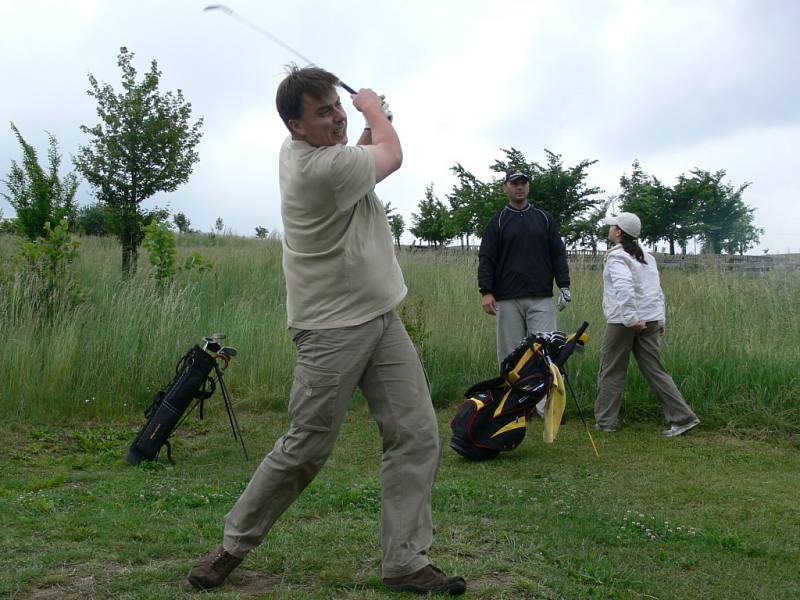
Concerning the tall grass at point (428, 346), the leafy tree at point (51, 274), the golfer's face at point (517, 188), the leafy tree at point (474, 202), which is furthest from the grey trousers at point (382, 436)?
the leafy tree at point (474, 202)

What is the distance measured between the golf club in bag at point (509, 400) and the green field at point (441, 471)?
180 millimetres

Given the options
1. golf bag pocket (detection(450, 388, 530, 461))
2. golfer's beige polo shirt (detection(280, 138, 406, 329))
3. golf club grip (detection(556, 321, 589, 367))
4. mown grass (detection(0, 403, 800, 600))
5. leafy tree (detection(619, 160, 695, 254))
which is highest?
leafy tree (detection(619, 160, 695, 254))

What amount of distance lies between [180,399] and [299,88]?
4.41 meters

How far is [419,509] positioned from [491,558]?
762 mm

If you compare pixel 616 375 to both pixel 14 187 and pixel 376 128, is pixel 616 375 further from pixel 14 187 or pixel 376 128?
Answer: pixel 14 187

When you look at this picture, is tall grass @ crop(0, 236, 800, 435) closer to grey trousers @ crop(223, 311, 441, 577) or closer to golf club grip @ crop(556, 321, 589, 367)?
golf club grip @ crop(556, 321, 589, 367)

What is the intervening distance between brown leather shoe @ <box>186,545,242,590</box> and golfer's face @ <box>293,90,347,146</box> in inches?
67.2

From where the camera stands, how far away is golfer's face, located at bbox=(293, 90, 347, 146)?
3.62 metres

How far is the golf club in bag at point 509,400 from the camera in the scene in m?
7.02

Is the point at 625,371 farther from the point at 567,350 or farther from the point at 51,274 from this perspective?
the point at 51,274

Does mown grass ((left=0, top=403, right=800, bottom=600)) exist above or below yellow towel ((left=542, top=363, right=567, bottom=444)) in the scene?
below

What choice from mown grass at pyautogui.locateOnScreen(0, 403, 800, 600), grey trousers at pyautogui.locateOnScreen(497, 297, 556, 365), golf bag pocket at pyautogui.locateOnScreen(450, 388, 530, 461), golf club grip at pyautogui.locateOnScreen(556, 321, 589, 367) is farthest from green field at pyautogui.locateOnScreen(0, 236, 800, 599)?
grey trousers at pyautogui.locateOnScreen(497, 297, 556, 365)

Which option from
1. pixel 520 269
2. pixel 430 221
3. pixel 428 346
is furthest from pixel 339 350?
pixel 430 221

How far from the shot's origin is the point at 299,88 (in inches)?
142
